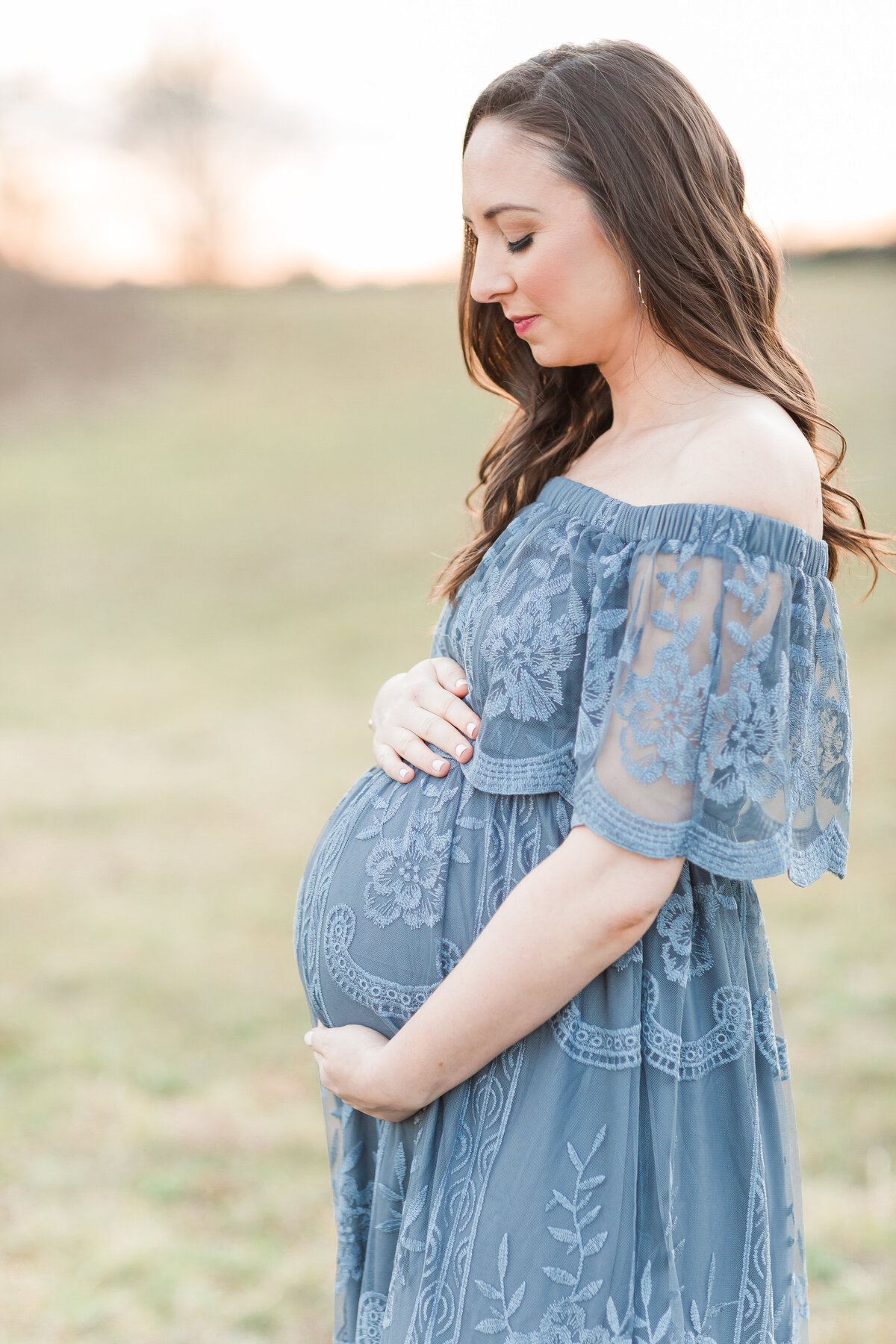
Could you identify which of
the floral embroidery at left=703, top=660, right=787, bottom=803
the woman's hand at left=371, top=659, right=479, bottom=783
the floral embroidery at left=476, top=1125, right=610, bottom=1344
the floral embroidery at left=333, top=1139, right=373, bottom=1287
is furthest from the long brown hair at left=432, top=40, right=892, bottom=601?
the floral embroidery at left=333, top=1139, right=373, bottom=1287

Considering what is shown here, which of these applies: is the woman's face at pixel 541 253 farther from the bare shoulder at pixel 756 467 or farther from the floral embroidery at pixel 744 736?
the floral embroidery at pixel 744 736

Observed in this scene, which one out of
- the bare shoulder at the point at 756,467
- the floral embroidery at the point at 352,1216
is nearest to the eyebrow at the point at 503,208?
the bare shoulder at the point at 756,467

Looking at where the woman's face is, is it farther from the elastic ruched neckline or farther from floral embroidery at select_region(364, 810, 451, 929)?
floral embroidery at select_region(364, 810, 451, 929)

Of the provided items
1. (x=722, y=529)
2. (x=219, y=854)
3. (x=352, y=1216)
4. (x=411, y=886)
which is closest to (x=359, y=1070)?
(x=411, y=886)

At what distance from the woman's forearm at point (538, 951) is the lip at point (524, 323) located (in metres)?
0.58

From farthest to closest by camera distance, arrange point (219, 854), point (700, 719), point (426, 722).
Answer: point (219, 854), point (426, 722), point (700, 719)

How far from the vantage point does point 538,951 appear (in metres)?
1.12

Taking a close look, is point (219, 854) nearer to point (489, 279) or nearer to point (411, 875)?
point (411, 875)

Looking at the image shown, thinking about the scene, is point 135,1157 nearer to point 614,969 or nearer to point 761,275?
point 614,969

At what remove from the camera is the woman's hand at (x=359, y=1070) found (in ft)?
4.07

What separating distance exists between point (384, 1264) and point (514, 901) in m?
0.59

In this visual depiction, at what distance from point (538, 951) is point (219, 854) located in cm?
411

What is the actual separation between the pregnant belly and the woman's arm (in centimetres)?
8

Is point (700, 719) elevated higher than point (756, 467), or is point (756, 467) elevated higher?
point (756, 467)
